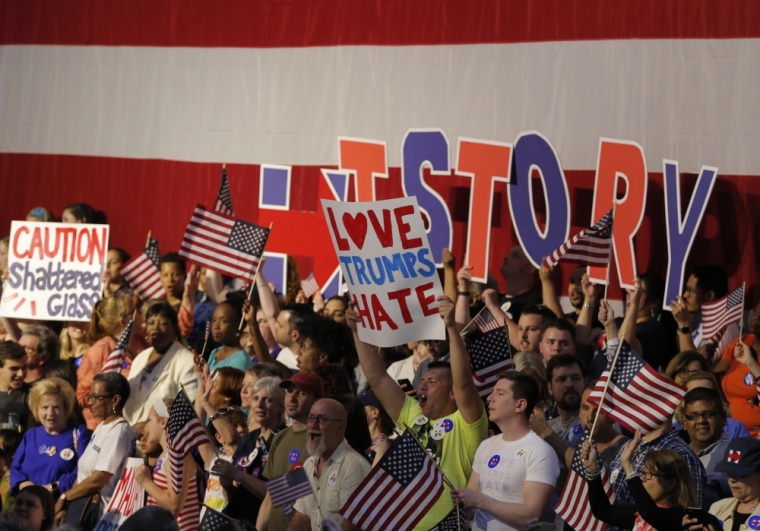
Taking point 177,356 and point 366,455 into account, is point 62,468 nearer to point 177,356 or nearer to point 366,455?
point 177,356

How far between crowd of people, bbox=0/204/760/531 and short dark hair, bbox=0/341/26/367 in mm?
32

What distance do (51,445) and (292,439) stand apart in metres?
2.42

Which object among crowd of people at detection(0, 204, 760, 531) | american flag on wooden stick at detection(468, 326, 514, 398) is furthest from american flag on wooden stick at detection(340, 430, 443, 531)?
american flag on wooden stick at detection(468, 326, 514, 398)

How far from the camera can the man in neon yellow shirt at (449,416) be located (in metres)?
7.08

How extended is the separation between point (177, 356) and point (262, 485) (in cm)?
290

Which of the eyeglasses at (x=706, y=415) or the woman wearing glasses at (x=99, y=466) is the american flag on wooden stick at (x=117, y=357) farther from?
the eyeglasses at (x=706, y=415)

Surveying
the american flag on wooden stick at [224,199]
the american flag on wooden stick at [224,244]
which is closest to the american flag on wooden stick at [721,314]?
the american flag on wooden stick at [224,244]

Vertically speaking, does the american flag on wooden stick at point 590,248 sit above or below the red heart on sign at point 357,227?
below

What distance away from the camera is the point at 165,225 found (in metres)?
15.2

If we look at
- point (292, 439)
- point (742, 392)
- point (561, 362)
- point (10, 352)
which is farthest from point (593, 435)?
point (10, 352)

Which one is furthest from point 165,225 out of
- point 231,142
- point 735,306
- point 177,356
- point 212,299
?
point 735,306

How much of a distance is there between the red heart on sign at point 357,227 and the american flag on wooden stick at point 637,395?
1624 mm

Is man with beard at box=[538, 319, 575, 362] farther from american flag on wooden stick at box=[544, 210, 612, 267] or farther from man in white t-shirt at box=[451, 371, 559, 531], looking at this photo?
man in white t-shirt at box=[451, 371, 559, 531]

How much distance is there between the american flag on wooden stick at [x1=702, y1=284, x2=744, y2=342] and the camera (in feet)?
33.4
